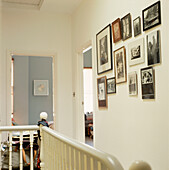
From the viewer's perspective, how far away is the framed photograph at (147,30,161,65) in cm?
244

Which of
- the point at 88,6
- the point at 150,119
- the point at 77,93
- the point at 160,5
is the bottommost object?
the point at 150,119

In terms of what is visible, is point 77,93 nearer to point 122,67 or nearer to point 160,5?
point 122,67

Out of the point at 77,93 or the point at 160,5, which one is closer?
the point at 160,5

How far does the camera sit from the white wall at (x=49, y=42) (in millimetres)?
5062

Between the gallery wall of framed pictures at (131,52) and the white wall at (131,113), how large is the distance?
1.4 inches

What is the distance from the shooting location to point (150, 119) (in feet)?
8.45

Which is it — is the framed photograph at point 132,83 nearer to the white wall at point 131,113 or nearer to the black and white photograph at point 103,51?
the white wall at point 131,113

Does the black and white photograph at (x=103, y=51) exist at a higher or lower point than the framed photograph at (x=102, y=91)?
higher

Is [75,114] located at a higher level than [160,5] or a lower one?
lower

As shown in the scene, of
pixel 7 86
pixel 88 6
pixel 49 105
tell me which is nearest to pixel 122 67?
pixel 88 6

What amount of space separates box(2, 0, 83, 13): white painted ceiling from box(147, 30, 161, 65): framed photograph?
2.61m

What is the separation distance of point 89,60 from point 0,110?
492cm

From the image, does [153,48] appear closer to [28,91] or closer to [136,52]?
[136,52]

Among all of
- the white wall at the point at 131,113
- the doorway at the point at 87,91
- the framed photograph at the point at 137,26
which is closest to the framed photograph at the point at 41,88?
the doorway at the point at 87,91
